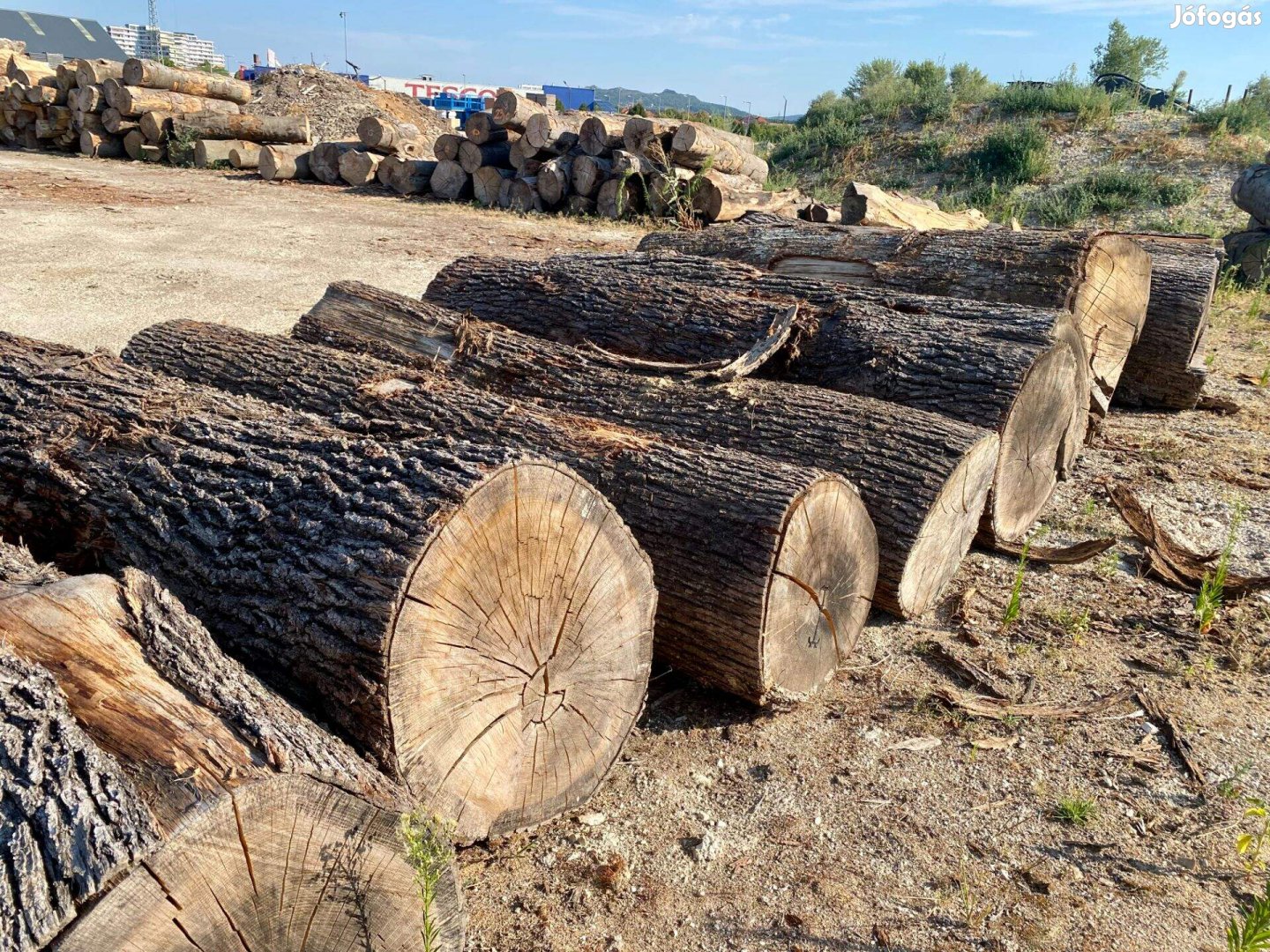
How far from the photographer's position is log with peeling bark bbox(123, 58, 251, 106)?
16297 millimetres

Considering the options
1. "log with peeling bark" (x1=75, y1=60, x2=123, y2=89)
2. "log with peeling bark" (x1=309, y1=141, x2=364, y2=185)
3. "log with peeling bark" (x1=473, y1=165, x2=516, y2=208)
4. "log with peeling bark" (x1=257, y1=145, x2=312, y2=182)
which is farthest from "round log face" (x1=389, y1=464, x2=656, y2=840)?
"log with peeling bark" (x1=75, y1=60, x2=123, y2=89)

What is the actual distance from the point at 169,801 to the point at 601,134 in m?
12.4

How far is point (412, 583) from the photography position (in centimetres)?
210

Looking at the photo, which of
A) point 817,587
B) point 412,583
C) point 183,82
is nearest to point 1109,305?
point 817,587

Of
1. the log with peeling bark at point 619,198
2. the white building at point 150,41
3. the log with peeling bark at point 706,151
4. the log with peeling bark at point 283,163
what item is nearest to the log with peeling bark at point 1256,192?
the log with peeling bark at point 706,151

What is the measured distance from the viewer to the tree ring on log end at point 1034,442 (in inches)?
162

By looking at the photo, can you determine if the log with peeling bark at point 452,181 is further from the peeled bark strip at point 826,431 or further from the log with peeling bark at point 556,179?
the peeled bark strip at point 826,431

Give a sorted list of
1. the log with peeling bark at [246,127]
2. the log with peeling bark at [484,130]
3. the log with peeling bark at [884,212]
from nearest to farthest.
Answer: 1. the log with peeling bark at [884,212]
2. the log with peeling bark at [484,130]
3. the log with peeling bark at [246,127]

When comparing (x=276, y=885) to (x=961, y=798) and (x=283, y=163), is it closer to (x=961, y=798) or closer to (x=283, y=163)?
(x=961, y=798)

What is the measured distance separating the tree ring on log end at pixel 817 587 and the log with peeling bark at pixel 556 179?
10.8 metres

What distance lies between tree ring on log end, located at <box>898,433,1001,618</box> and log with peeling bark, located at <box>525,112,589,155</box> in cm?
1084

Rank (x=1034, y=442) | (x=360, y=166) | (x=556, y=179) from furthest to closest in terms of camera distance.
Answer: (x=360, y=166) < (x=556, y=179) < (x=1034, y=442)

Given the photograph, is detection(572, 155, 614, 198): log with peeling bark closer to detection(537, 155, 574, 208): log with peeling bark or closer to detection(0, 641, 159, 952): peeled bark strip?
detection(537, 155, 574, 208): log with peeling bark

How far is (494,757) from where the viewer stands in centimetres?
233
